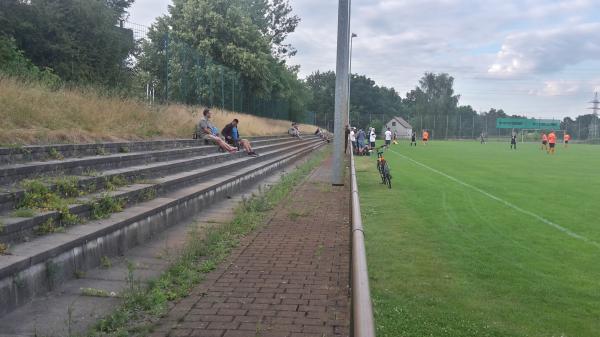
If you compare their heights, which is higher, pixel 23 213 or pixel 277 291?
pixel 23 213

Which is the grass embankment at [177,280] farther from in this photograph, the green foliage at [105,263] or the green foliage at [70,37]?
the green foliage at [70,37]

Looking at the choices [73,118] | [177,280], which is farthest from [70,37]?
[177,280]

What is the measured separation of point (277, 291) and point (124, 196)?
9.67ft

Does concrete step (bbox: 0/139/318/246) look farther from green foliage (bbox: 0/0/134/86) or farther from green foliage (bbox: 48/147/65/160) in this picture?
green foliage (bbox: 0/0/134/86)

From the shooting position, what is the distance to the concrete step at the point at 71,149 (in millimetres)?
6535

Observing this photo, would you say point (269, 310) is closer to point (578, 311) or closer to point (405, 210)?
point (578, 311)

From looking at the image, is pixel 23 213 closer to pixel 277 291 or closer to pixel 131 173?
pixel 277 291

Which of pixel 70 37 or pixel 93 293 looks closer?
pixel 93 293

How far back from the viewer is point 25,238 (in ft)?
16.5

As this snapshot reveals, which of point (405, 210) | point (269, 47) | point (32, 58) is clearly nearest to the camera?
point (405, 210)

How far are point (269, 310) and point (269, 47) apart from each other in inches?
1425

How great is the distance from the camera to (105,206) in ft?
21.6

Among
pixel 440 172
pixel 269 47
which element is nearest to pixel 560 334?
pixel 440 172

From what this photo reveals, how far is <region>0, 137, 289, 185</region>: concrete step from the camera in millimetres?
6168
